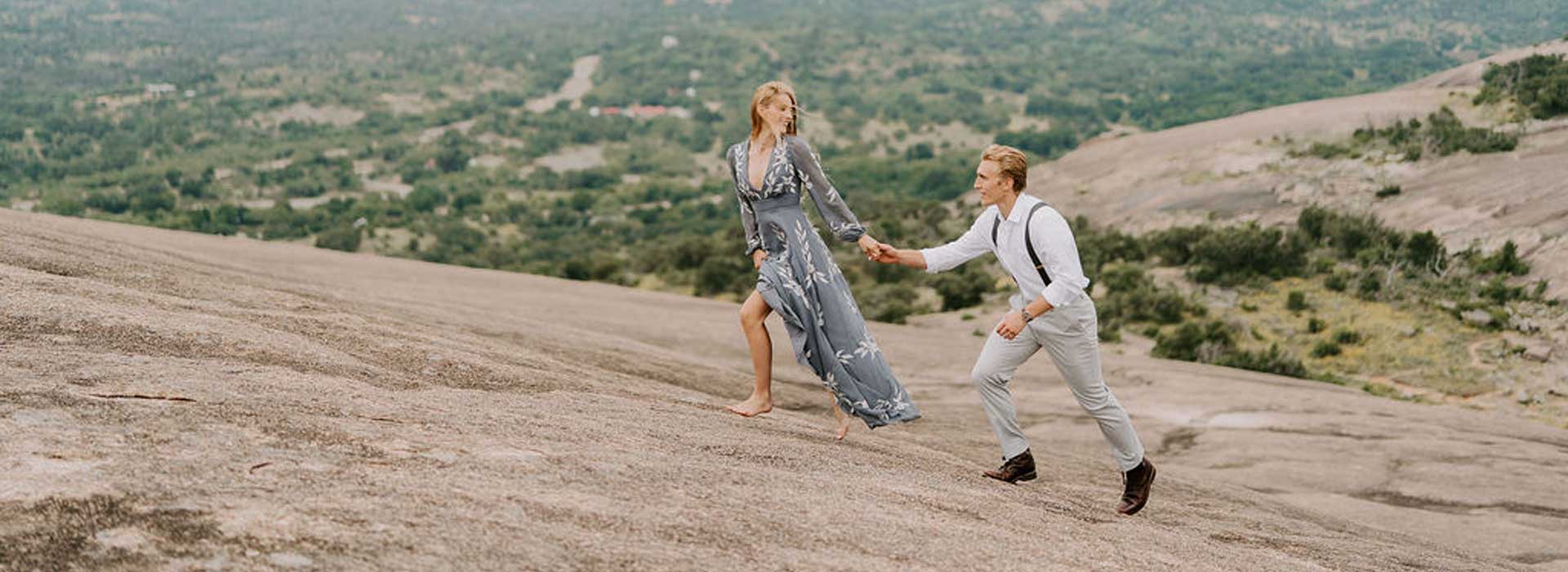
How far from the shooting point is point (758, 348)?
8.09m

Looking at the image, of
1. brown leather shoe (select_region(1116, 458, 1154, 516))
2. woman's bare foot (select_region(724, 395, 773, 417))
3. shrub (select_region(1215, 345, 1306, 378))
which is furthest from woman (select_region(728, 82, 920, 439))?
shrub (select_region(1215, 345, 1306, 378))

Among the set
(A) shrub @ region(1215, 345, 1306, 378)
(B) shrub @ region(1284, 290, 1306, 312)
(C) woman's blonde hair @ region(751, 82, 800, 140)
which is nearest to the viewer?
(C) woman's blonde hair @ region(751, 82, 800, 140)

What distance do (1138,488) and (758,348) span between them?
278cm

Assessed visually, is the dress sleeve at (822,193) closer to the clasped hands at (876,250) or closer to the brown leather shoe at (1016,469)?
the clasped hands at (876,250)

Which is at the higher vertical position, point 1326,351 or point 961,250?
point 961,250

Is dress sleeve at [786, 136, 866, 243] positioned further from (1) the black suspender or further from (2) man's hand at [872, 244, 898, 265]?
(1) the black suspender

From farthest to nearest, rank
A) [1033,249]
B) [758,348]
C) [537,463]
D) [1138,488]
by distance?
[758,348] → [1138,488] → [1033,249] → [537,463]

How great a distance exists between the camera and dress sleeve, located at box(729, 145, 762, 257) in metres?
7.90

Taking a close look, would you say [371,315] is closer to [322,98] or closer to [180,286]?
[180,286]

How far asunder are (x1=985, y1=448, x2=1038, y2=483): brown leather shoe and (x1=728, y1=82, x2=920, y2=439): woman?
71 cm

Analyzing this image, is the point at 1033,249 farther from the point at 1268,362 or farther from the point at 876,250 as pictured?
the point at 1268,362

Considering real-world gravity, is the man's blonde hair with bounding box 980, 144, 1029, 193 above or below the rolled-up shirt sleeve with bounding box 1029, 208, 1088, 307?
above

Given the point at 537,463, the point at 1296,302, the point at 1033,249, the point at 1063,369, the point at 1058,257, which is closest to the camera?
the point at 537,463

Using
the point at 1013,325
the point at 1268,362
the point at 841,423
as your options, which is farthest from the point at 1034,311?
the point at 1268,362
